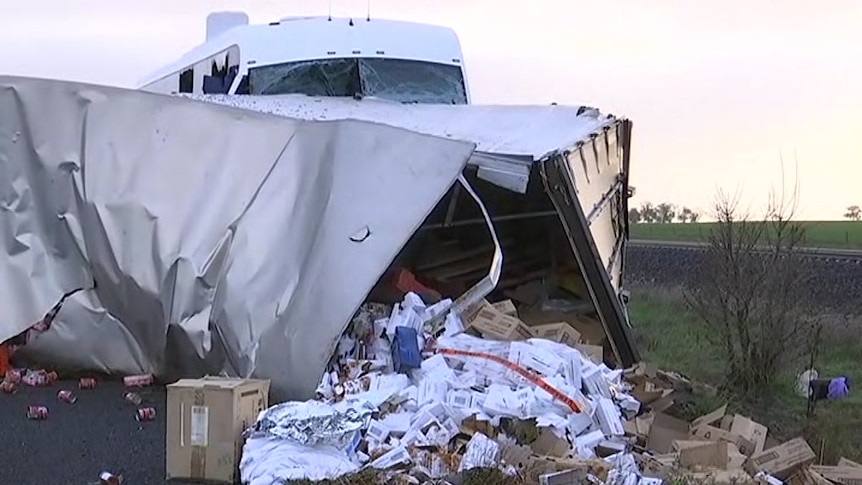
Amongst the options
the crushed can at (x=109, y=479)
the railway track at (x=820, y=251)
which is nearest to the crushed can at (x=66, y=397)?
the crushed can at (x=109, y=479)

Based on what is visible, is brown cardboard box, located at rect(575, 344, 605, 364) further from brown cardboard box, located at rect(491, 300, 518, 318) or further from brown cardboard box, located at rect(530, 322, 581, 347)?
brown cardboard box, located at rect(491, 300, 518, 318)

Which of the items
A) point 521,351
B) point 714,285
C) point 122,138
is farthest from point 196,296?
point 714,285

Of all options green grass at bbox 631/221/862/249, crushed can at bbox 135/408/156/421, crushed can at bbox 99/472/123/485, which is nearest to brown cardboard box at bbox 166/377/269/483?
crushed can at bbox 99/472/123/485

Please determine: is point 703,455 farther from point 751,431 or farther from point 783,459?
point 751,431

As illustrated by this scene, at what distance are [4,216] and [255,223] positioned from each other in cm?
200

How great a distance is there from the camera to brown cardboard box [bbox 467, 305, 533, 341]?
23.7 feet

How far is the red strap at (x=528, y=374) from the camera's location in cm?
615

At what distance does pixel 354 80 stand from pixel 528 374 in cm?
472

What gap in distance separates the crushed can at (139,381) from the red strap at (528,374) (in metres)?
2.04

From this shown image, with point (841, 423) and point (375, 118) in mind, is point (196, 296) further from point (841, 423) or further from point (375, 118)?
point (841, 423)

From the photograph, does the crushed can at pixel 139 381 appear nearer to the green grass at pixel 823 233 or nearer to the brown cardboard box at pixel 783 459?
the brown cardboard box at pixel 783 459

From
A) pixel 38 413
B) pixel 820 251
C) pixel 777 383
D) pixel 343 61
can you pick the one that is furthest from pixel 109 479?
pixel 820 251

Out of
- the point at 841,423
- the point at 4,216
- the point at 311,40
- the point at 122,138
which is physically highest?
the point at 311,40

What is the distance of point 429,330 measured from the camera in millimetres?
7074
